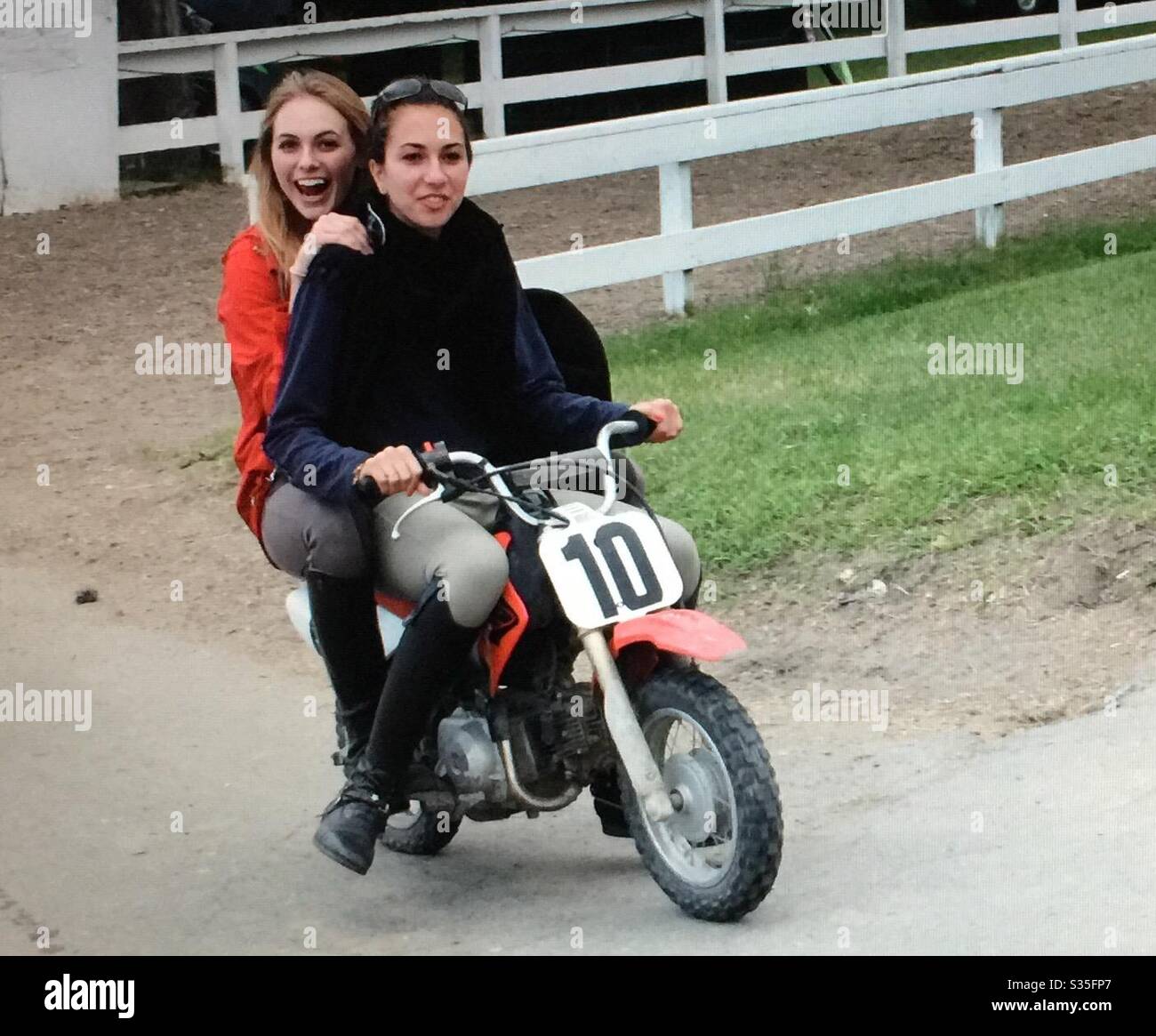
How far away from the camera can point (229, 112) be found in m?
15.5

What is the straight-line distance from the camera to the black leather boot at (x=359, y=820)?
4.57 metres

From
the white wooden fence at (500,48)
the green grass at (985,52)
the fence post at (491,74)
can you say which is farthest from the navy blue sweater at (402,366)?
the green grass at (985,52)

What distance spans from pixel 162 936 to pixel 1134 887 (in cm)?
207

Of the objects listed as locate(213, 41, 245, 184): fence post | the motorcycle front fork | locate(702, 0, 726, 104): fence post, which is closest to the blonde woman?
the motorcycle front fork

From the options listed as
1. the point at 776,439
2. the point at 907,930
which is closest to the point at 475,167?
the point at 776,439

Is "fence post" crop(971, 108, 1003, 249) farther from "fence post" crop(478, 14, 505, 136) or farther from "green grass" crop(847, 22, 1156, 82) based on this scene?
"green grass" crop(847, 22, 1156, 82)

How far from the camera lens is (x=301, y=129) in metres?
4.87

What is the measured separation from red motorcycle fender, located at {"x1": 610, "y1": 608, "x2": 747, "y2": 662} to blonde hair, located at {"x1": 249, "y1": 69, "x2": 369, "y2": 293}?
47.9 inches

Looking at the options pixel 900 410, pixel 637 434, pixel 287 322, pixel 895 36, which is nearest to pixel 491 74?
pixel 895 36

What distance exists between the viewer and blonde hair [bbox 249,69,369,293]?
4.84 meters

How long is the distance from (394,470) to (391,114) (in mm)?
894

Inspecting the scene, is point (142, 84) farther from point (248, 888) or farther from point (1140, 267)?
point (248, 888)

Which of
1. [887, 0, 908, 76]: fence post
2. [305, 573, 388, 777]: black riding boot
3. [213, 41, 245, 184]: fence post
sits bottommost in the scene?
[305, 573, 388, 777]: black riding boot

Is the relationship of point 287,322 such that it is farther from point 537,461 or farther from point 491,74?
point 491,74
